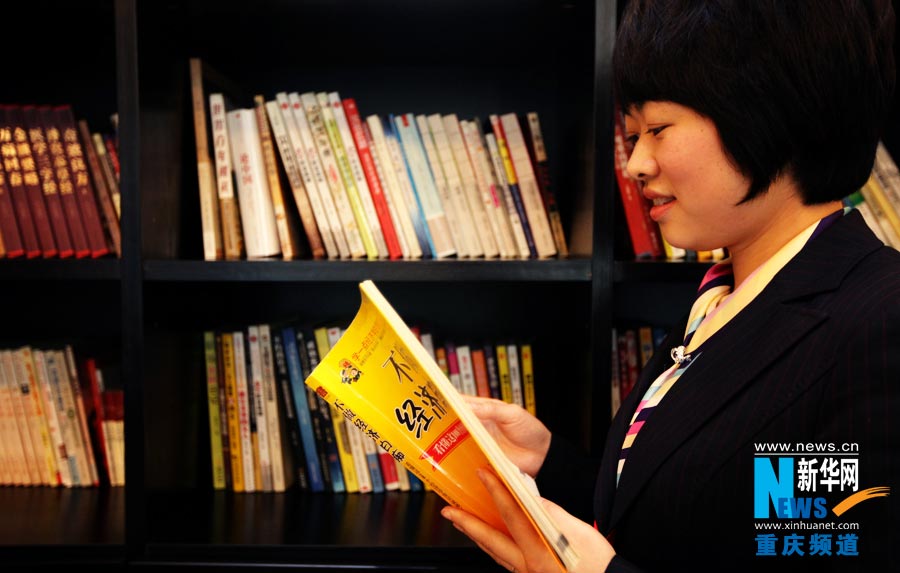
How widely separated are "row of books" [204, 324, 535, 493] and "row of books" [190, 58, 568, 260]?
0.18 meters

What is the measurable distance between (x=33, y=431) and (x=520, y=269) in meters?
1.00

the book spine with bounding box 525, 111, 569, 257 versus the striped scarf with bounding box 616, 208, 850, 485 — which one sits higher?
the book spine with bounding box 525, 111, 569, 257

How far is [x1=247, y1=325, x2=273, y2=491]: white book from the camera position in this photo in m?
1.34

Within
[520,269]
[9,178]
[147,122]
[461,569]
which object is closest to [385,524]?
[461,569]

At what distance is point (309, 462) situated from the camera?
53.4 inches

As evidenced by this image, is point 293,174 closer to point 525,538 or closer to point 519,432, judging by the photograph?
point 519,432

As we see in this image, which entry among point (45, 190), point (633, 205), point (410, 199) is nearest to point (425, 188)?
point (410, 199)

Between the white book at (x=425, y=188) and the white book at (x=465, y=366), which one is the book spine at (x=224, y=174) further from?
the white book at (x=465, y=366)

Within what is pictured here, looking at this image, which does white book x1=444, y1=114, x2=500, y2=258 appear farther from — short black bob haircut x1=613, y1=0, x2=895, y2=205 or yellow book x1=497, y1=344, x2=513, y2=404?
short black bob haircut x1=613, y1=0, x2=895, y2=205

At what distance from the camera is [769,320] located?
0.72 m

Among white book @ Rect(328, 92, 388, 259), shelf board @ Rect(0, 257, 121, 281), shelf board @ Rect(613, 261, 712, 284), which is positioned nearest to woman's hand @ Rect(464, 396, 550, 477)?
shelf board @ Rect(613, 261, 712, 284)

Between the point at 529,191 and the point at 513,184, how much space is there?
0.11 ft

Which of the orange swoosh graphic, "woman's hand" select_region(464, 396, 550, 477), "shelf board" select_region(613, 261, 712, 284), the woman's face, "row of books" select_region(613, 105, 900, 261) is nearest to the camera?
the orange swoosh graphic

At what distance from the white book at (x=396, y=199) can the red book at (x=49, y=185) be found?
59cm
